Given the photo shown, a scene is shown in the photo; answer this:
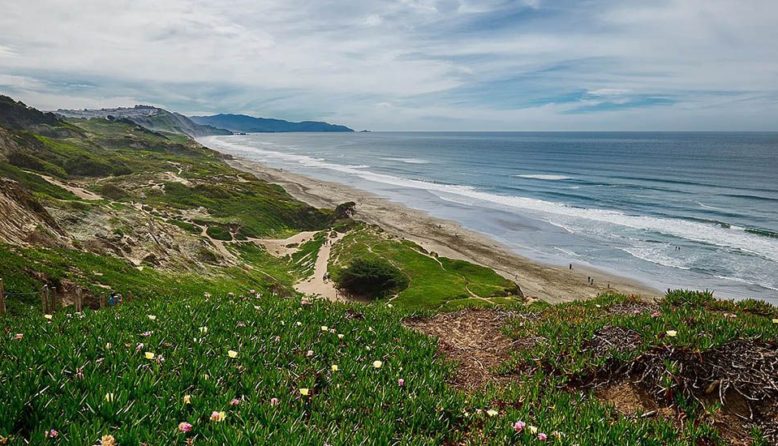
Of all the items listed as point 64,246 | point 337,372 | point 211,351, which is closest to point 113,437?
point 211,351

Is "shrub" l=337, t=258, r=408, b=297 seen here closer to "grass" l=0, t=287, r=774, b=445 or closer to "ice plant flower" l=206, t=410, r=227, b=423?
"grass" l=0, t=287, r=774, b=445

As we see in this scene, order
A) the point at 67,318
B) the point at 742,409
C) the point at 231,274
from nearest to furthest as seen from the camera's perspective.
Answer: the point at 742,409 < the point at 67,318 < the point at 231,274

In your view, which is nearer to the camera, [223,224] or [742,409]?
[742,409]

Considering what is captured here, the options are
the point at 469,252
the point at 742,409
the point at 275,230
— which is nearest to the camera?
the point at 742,409

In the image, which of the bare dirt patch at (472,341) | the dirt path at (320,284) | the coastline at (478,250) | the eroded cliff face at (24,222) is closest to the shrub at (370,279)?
the dirt path at (320,284)

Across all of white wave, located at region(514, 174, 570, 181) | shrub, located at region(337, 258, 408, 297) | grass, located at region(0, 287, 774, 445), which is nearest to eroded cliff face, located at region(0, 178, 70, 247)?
grass, located at region(0, 287, 774, 445)

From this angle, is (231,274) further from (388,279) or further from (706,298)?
(706,298)

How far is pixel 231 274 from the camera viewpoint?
4578cm

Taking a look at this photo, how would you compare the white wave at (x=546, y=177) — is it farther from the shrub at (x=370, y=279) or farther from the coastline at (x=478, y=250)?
the shrub at (x=370, y=279)

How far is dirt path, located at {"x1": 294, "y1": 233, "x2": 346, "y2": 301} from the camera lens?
1994 inches

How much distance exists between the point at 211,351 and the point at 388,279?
4818 cm

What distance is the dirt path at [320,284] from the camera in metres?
50.7

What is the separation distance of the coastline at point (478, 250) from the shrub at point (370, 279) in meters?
15.1

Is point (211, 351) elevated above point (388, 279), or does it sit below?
above
